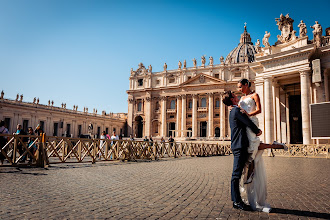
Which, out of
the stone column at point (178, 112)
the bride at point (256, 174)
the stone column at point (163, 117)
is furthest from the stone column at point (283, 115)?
the stone column at point (163, 117)

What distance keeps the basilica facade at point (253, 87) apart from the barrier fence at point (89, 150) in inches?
150

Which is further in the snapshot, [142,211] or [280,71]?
[280,71]

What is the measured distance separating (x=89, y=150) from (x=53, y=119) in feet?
132

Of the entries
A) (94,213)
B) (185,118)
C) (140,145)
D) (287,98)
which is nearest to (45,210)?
(94,213)

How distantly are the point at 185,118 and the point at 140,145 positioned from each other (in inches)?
1486

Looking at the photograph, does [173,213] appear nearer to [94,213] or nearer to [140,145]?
[94,213]

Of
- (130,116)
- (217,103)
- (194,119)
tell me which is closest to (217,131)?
(194,119)

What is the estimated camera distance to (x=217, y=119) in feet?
159

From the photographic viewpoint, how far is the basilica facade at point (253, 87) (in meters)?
19.9

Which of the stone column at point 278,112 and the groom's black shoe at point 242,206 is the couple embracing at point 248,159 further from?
the stone column at point 278,112

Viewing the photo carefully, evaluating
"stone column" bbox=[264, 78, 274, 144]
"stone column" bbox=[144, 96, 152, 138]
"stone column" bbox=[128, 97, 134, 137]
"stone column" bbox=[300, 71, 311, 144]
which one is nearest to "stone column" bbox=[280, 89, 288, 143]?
"stone column" bbox=[264, 78, 274, 144]

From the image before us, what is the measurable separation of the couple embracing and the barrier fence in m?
7.44

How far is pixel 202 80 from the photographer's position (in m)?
49.8

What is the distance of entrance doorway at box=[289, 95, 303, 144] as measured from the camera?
80.8 feet
